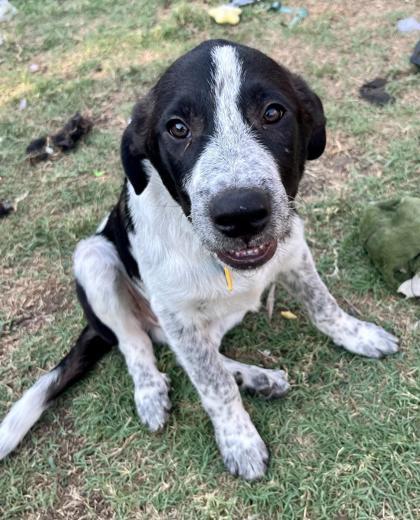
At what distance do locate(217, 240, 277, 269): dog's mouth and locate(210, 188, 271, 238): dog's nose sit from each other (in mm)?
191

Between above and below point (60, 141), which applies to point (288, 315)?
below

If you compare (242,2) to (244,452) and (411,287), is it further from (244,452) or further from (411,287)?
(244,452)

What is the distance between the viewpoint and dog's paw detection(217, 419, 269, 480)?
3035 mm

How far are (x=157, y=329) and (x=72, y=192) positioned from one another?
201 centimetres

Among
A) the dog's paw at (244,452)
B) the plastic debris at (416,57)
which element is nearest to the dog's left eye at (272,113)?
the dog's paw at (244,452)

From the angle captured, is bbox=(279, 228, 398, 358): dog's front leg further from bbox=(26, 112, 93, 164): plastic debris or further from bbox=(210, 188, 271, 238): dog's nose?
bbox=(26, 112, 93, 164): plastic debris

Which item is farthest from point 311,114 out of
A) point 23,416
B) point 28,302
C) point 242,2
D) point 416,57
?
point 242,2

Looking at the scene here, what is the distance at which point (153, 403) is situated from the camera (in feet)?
11.1

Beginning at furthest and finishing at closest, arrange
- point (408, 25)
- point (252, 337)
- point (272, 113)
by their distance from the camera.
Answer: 1. point (408, 25)
2. point (252, 337)
3. point (272, 113)

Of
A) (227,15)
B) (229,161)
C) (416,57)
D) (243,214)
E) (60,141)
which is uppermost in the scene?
(229,161)

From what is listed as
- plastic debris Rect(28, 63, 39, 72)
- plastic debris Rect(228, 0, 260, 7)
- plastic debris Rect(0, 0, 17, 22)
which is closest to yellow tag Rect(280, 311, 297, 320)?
plastic debris Rect(228, 0, 260, 7)

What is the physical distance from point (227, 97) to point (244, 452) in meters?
1.87

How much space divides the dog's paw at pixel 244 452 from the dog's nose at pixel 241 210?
1.34 metres

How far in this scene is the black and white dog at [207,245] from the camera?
92.7 inches
